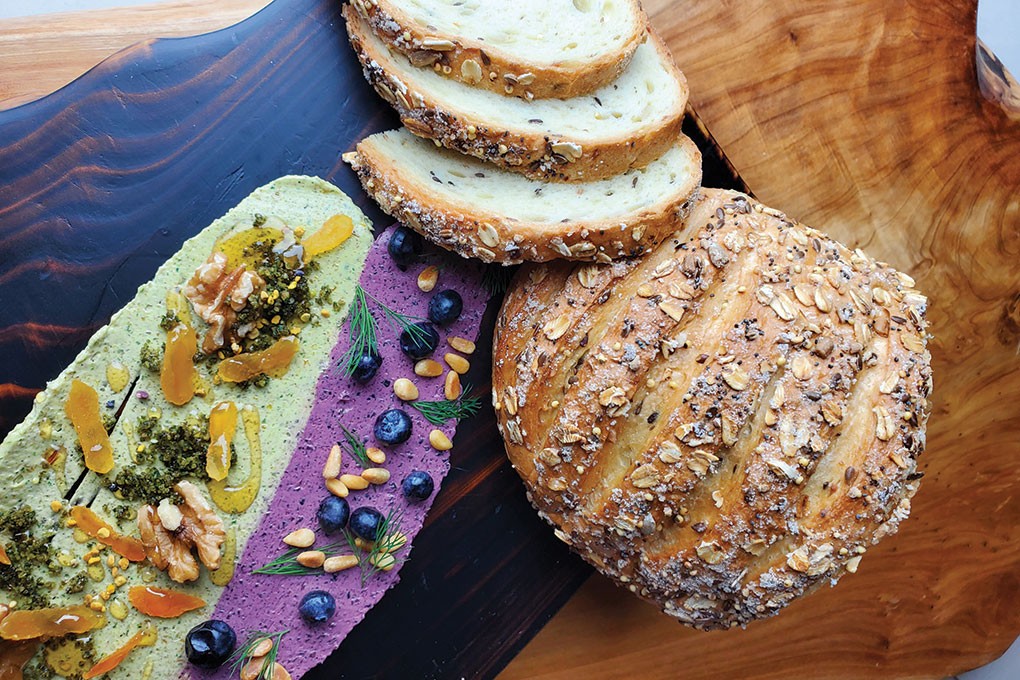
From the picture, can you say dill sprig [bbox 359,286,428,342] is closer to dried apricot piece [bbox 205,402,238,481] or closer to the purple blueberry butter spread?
the purple blueberry butter spread

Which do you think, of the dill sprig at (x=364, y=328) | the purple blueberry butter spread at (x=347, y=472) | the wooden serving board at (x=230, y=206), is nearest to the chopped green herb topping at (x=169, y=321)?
the wooden serving board at (x=230, y=206)

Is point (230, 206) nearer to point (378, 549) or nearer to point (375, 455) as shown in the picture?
point (375, 455)

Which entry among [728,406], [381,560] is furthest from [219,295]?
[728,406]

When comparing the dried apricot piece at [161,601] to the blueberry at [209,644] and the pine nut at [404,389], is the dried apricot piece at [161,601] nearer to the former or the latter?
the blueberry at [209,644]

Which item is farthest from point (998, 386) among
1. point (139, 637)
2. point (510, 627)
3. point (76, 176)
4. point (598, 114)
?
point (76, 176)

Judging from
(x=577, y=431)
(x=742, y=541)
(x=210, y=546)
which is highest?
(x=577, y=431)

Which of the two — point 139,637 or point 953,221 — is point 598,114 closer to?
point 953,221

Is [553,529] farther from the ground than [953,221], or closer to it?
closer to it
